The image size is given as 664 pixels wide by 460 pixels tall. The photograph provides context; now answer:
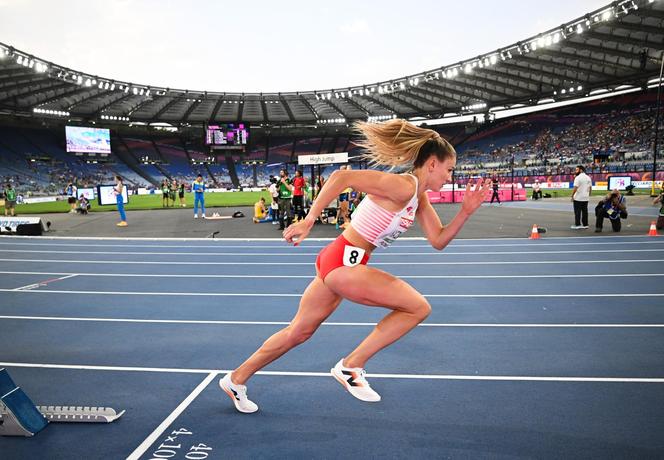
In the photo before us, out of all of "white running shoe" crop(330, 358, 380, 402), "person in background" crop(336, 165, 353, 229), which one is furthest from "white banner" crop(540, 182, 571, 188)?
"white running shoe" crop(330, 358, 380, 402)

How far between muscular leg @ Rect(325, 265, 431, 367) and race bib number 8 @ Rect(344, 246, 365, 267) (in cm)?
4

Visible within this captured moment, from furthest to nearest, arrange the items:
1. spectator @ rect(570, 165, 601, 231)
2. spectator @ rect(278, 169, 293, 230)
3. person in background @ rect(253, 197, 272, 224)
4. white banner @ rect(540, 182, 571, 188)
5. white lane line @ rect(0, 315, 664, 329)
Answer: white banner @ rect(540, 182, 571, 188) < person in background @ rect(253, 197, 272, 224) < spectator @ rect(278, 169, 293, 230) < spectator @ rect(570, 165, 601, 231) < white lane line @ rect(0, 315, 664, 329)

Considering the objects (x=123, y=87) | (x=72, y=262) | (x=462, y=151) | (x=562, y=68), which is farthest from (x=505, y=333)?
(x=462, y=151)

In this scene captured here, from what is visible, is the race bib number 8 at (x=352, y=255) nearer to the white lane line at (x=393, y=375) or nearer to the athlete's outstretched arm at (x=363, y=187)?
the athlete's outstretched arm at (x=363, y=187)

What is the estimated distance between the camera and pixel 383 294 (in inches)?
107

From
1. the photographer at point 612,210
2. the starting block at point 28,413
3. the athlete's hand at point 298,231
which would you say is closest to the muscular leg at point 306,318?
the athlete's hand at point 298,231

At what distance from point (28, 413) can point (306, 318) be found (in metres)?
2.10

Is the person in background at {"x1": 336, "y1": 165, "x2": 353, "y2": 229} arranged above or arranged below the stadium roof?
below

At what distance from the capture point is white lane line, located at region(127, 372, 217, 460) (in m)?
2.72

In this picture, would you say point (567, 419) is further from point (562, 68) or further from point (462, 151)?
point (462, 151)

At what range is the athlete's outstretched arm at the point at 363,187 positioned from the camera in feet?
8.41

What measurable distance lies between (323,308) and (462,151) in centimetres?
6194

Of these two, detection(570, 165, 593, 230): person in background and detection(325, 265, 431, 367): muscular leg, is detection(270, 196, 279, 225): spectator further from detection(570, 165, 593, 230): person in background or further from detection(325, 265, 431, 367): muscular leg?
detection(325, 265, 431, 367): muscular leg

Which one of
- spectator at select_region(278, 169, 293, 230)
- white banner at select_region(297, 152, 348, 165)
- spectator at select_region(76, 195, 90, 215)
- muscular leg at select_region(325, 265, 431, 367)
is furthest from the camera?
spectator at select_region(76, 195, 90, 215)
